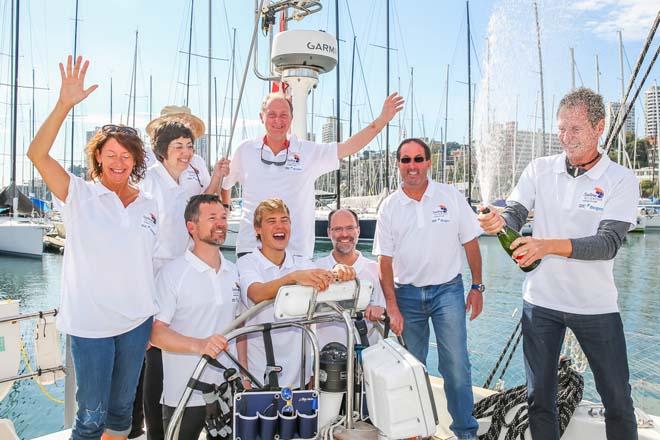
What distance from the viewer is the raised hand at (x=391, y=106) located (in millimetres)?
3574

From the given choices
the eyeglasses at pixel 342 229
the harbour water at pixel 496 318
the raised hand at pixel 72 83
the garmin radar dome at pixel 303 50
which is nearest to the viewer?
the raised hand at pixel 72 83

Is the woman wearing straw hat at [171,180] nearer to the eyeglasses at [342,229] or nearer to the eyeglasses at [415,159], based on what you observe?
the eyeglasses at [342,229]

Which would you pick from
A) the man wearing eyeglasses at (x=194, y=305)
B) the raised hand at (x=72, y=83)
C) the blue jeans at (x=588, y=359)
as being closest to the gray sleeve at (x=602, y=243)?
the blue jeans at (x=588, y=359)

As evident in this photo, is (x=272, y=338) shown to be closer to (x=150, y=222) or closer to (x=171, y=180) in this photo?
(x=150, y=222)

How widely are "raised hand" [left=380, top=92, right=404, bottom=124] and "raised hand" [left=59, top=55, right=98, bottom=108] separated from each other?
181 cm

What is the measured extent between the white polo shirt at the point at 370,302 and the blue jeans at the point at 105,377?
43.9 inches

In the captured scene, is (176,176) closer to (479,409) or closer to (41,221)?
(479,409)

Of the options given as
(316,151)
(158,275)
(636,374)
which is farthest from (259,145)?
(636,374)

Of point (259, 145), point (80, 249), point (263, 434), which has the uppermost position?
point (259, 145)

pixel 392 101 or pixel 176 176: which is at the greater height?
pixel 392 101

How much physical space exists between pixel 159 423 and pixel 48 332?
139cm

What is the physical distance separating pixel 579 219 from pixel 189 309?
1.97 meters

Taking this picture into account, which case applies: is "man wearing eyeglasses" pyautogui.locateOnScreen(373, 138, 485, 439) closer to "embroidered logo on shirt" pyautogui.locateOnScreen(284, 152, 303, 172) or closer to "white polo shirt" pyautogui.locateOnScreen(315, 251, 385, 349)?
"white polo shirt" pyautogui.locateOnScreen(315, 251, 385, 349)

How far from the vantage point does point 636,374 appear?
866 centimetres
